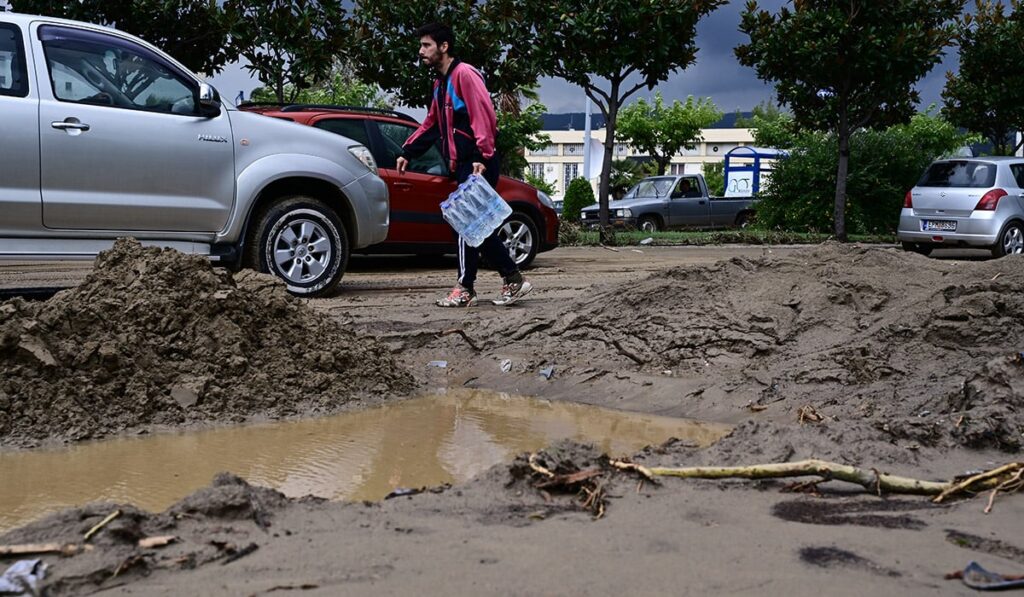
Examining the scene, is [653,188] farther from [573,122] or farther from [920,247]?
[573,122]

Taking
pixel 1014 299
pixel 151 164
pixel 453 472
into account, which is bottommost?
pixel 453 472

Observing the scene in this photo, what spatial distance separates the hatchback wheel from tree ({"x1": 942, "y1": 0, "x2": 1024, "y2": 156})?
997 cm

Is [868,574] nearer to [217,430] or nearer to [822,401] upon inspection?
[822,401]

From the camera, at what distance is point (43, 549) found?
Result: 2764 mm

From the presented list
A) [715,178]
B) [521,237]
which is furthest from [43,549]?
[715,178]

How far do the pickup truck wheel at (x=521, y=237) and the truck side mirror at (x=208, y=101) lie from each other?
4524 mm

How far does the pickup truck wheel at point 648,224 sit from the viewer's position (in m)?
26.2

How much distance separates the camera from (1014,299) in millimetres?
5918

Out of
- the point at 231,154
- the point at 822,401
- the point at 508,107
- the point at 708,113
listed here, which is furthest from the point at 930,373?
the point at 708,113

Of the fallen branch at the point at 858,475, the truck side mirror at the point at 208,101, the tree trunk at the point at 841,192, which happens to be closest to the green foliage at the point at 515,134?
the tree trunk at the point at 841,192

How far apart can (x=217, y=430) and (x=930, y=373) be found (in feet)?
11.3

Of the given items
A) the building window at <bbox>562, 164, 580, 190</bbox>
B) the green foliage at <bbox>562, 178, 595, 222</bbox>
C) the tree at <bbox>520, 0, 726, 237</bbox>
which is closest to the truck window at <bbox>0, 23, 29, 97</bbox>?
the tree at <bbox>520, 0, 726, 237</bbox>

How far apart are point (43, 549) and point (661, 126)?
52931 mm

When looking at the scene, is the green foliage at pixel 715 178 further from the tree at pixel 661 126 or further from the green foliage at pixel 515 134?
the green foliage at pixel 515 134
